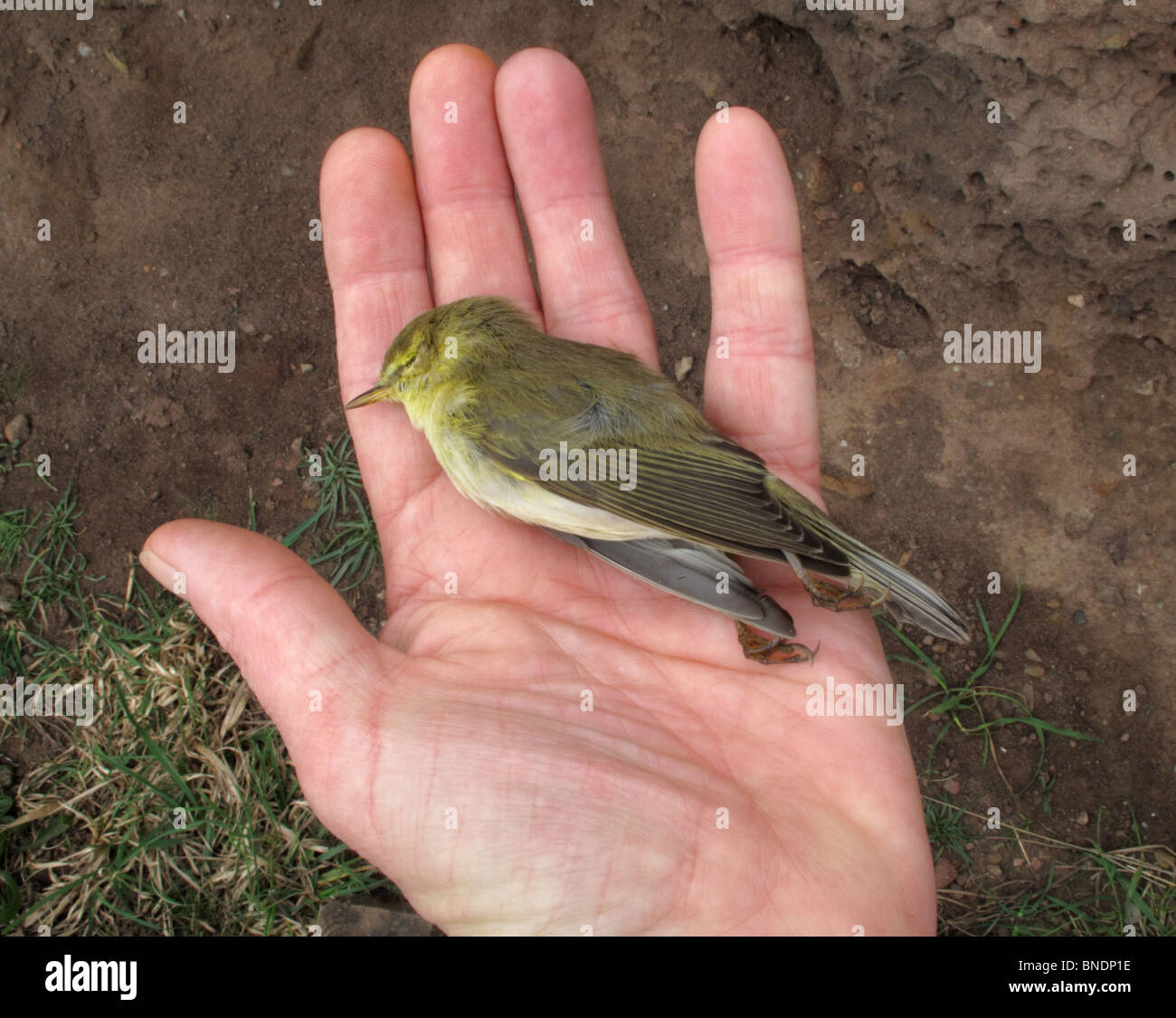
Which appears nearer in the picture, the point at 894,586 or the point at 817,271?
the point at 894,586

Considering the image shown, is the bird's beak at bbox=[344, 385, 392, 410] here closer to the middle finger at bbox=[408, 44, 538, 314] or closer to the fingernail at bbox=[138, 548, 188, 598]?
the middle finger at bbox=[408, 44, 538, 314]

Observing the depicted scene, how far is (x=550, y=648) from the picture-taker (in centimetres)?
312

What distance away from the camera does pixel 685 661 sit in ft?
10.6

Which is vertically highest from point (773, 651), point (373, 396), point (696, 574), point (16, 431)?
point (16, 431)

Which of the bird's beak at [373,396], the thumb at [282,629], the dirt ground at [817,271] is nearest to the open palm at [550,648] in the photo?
the thumb at [282,629]

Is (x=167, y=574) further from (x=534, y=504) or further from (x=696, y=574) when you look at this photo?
(x=696, y=574)

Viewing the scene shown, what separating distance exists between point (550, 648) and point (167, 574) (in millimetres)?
1183

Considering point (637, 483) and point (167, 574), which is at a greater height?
point (637, 483)

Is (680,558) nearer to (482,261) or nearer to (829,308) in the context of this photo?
(482,261)

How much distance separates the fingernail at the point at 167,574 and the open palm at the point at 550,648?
2 centimetres

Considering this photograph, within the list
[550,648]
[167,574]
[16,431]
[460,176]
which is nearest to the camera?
[167,574]

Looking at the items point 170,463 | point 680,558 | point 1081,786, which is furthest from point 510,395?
point 1081,786

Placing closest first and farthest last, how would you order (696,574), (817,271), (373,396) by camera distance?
(696,574), (373,396), (817,271)

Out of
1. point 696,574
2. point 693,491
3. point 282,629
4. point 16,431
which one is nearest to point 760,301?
point 693,491
